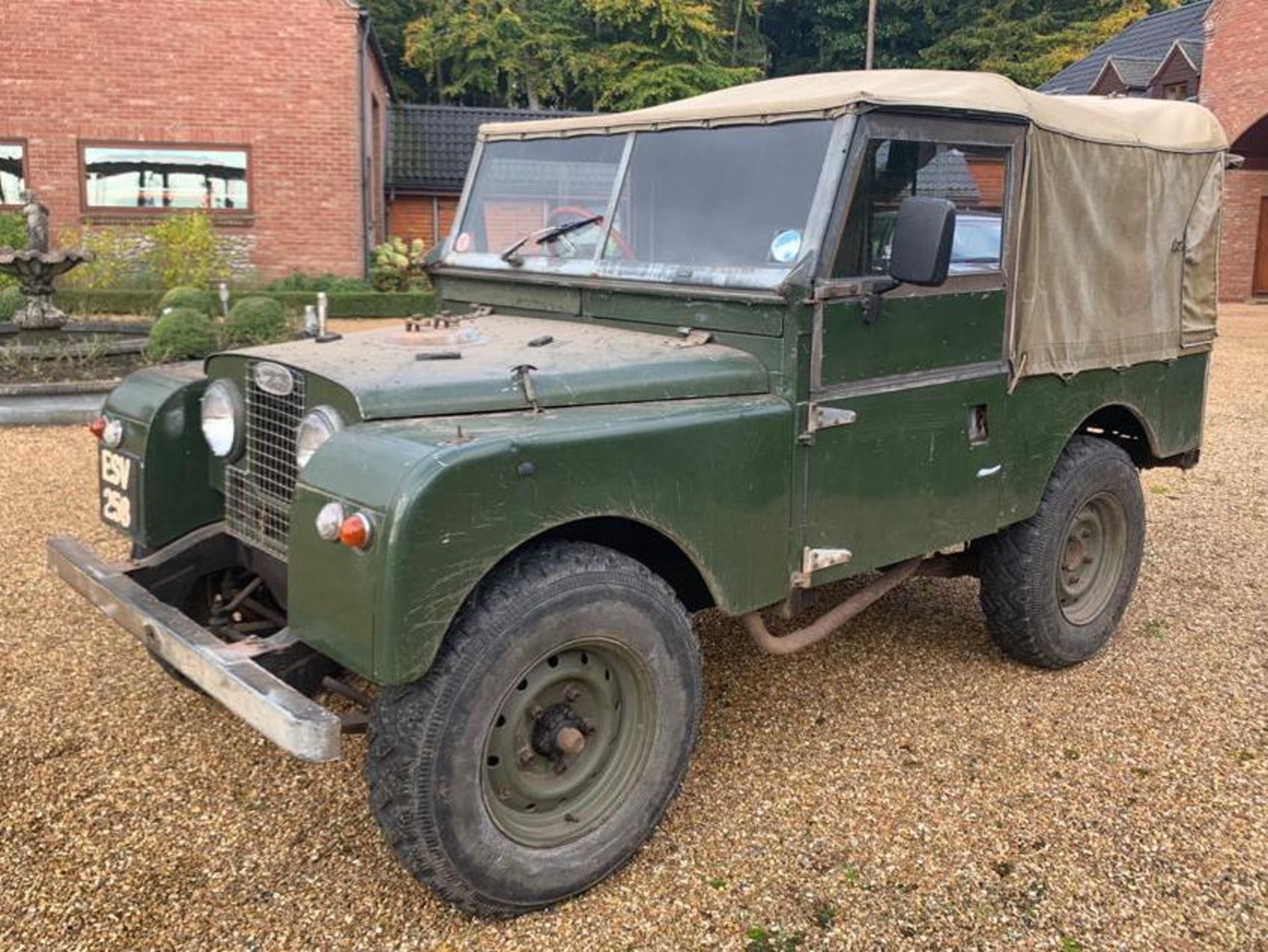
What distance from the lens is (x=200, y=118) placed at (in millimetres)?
18438

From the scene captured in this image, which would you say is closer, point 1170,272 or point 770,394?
point 770,394

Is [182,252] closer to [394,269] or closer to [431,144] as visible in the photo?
[394,269]

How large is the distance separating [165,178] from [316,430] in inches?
691

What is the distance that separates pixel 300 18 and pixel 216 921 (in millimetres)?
18318

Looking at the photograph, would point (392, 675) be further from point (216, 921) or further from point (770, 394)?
point (770, 394)

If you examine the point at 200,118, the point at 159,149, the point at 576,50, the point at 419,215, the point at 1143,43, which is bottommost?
the point at 419,215

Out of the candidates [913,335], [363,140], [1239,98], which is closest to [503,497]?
[913,335]

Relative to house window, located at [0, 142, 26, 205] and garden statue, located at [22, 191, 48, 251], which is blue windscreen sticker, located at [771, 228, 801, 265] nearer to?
garden statue, located at [22, 191, 48, 251]

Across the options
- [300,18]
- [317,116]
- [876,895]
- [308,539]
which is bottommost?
[876,895]

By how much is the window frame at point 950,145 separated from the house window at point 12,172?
18129 mm

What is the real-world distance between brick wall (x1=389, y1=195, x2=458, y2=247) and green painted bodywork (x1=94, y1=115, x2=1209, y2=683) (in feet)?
68.5

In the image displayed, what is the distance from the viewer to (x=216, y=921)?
2.98 meters

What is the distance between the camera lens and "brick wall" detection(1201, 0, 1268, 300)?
22750 millimetres

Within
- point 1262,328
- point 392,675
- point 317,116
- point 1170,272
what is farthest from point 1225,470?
point 317,116
